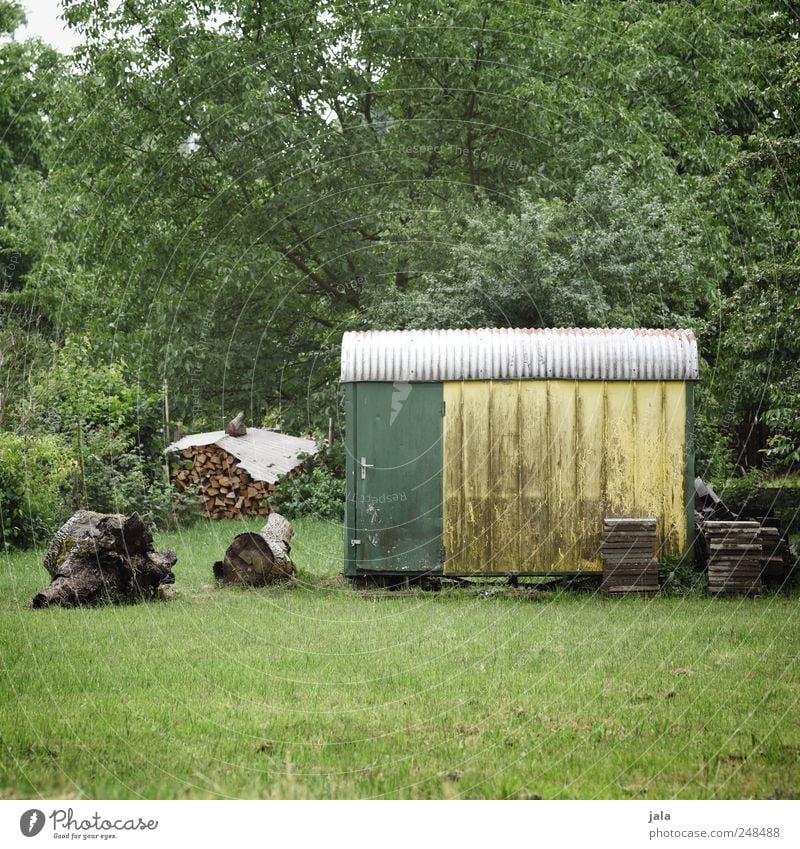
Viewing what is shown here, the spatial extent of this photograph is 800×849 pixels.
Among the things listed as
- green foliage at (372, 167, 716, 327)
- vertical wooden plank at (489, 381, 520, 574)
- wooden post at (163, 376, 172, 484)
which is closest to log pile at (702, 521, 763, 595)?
vertical wooden plank at (489, 381, 520, 574)

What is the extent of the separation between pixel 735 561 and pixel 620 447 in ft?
5.83

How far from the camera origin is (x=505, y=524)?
1174 centimetres

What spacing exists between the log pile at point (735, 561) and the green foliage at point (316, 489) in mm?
9232

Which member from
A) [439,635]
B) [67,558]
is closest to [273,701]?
[439,635]

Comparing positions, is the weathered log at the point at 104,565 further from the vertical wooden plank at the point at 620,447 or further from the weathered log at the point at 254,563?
the vertical wooden plank at the point at 620,447

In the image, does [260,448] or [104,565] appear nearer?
[104,565]

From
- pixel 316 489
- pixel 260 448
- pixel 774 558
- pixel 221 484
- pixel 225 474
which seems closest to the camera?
pixel 774 558

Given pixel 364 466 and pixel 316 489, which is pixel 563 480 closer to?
pixel 364 466

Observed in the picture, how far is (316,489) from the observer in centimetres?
1986

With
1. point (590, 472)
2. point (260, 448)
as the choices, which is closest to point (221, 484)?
point (260, 448)

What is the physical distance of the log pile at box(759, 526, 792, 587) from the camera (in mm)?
11203

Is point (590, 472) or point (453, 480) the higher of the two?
point (590, 472)

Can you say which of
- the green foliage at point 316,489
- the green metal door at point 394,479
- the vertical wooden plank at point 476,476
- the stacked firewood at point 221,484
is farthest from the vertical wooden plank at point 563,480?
the stacked firewood at point 221,484
